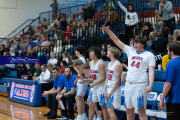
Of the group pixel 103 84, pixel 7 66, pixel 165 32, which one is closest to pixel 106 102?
pixel 103 84

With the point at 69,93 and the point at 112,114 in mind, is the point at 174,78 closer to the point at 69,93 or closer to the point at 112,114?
the point at 112,114

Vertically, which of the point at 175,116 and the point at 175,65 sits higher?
the point at 175,65

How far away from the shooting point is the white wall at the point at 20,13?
18656 millimetres

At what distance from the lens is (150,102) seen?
5734mm

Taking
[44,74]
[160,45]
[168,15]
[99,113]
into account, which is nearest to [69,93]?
[99,113]

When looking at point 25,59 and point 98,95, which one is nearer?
point 98,95

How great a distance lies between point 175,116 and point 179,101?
0.21 m

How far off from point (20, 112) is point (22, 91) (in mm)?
1590

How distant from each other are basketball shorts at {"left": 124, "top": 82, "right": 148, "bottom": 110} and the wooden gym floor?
10.7 feet

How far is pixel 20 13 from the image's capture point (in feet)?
63.1

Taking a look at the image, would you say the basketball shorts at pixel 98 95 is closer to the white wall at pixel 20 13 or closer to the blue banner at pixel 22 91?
the blue banner at pixel 22 91

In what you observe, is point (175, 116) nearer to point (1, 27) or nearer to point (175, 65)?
point (175, 65)

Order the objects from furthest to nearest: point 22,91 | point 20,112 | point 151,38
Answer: point 22,91, point 151,38, point 20,112

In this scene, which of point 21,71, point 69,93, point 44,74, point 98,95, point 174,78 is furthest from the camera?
point 21,71
